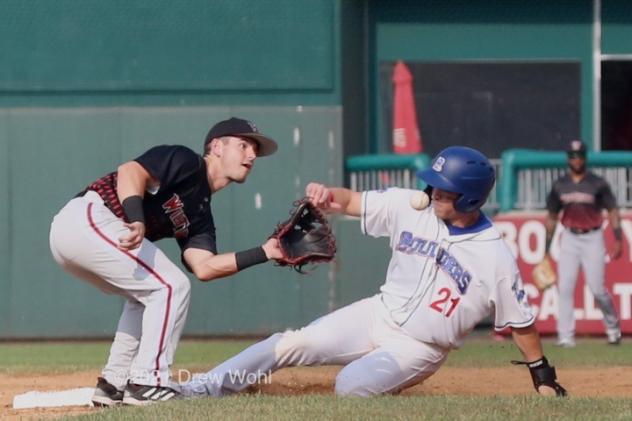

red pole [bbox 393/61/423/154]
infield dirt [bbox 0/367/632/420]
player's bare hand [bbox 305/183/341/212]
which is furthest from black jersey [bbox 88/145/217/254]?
red pole [bbox 393/61/423/154]

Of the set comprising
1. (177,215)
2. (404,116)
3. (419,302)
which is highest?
(404,116)

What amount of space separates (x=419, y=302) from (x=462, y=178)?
71cm

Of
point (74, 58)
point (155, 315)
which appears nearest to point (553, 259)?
point (74, 58)

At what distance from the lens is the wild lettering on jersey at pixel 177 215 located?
762 centimetres

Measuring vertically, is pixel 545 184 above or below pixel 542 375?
above

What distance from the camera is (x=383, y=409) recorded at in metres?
6.70

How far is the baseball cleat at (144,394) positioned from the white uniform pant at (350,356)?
0.89 feet

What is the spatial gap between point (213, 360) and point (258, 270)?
338 cm

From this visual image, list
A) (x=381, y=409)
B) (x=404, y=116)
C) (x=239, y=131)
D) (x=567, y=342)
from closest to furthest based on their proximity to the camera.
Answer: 1. (x=381, y=409)
2. (x=239, y=131)
3. (x=567, y=342)
4. (x=404, y=116)

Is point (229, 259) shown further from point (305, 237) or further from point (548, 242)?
point (548, 242)

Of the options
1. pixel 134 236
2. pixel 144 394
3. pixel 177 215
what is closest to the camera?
pixel 134 236

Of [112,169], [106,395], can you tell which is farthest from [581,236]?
[106,395]

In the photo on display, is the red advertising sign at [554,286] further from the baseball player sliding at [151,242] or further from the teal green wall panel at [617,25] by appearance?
the baseball player sliding at [151,242]

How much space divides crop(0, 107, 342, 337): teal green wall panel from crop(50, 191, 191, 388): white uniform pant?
7583 mm
